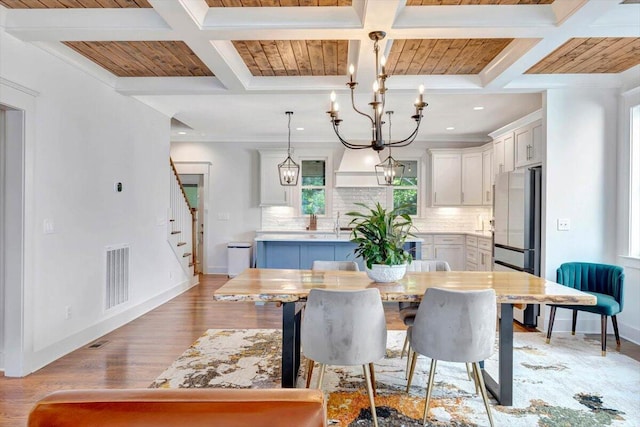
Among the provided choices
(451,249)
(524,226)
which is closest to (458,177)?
(451,249)

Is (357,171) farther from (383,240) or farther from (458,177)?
(383,240)

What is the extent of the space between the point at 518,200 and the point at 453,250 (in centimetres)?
287

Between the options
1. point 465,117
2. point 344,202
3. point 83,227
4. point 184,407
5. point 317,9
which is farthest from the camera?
point 344,202

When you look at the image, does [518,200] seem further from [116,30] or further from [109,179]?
[109,179]

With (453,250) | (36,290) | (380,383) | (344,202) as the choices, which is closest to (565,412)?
(380,383)

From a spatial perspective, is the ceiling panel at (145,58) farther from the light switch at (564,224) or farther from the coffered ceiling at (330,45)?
the light switch at (564,224)

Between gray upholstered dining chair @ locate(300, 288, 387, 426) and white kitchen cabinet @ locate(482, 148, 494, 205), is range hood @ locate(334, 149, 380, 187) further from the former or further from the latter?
gray upholstered dining chair @ locate(300, 288, 387, 426)

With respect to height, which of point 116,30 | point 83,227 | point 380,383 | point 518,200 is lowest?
point 380,383

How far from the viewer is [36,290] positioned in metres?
2.99

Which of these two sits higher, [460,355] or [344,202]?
[344,202]

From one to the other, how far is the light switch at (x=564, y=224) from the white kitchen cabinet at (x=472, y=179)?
9.87ft

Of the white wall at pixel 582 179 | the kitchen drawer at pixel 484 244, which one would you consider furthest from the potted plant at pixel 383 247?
the kitchen drawer at pixel 484 244

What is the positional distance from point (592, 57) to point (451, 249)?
4.18 m

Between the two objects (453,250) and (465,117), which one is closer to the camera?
(465,117)
